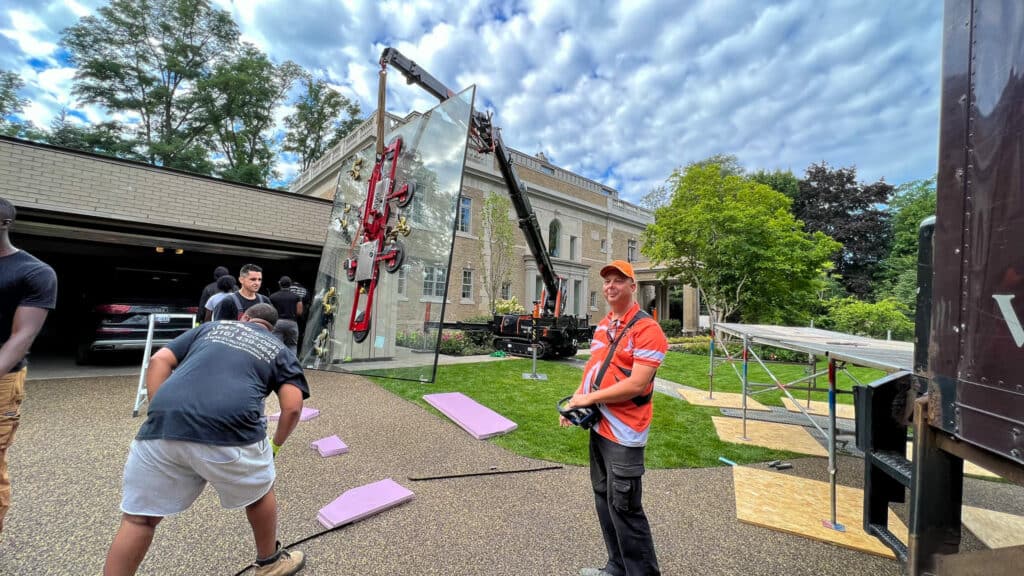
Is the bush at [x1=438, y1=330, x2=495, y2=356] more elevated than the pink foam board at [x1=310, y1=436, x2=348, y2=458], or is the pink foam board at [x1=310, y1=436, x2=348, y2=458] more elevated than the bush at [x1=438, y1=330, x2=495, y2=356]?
the bush at [x1=438, y1=330, x2=495, y2=356]

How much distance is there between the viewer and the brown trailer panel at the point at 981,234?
1.05 meters

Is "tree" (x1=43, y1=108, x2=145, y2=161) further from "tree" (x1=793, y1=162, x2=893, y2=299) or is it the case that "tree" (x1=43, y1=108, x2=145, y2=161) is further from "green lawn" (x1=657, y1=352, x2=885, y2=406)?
"tree" (x1=793, y1=162, x2=893, y2=299)

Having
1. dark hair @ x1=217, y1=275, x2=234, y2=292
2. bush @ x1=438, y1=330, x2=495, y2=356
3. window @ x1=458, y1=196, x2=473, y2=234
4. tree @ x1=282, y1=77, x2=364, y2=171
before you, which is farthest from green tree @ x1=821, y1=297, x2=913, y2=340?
tree @ x1=282, y1=77, x2=364, y2=171

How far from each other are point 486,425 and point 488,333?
7.32 meters

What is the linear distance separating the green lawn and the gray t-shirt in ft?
26.8

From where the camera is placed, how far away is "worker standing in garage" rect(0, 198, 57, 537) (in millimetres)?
2039

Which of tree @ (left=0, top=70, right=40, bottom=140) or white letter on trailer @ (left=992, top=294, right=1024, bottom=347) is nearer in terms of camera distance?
white letter on trailer @ (left=992, top=294, right=1024, bottom=347)

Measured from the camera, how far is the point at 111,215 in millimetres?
7000

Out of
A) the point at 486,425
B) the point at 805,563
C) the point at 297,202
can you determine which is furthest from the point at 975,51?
the point at 297,202

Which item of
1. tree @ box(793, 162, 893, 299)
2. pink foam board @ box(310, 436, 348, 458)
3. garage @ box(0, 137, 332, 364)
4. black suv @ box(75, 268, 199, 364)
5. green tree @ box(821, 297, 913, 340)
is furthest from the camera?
tree @ box(793, 162, 893, 299)

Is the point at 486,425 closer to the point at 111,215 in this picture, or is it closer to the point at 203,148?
the point at 111,215

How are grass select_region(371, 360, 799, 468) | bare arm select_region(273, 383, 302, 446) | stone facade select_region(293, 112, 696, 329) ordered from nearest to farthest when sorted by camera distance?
bare arm select_region(273, 383, 302, 446) → grass select_region(371, 360, 799, 468) → stone facade select_region(293, 112, 696, 329)

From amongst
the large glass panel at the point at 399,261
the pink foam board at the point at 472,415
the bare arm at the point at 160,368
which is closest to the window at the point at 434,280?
the large glass panel at the point at 399,261

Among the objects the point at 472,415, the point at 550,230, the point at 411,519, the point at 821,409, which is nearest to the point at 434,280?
the point at 472,415
